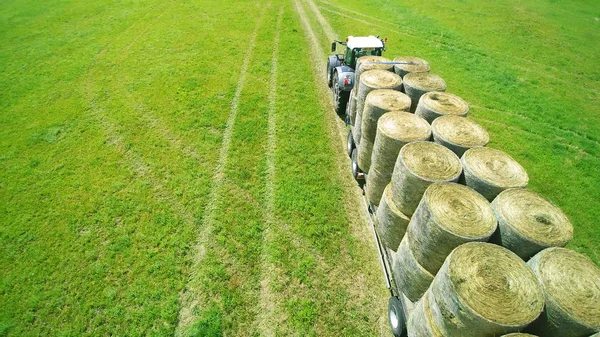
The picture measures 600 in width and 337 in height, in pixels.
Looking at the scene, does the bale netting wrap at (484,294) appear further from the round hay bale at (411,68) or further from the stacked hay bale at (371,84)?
the round hay bale at (411,68)

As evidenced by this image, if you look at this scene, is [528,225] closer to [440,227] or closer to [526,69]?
[440,227]

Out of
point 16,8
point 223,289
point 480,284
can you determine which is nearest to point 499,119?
point 480,284

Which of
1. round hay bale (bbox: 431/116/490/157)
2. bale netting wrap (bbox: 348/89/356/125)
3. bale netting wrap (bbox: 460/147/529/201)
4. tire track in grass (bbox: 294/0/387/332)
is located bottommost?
tire track in grass (bbox: 294/0/387/332)

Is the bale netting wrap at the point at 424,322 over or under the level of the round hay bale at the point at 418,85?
under

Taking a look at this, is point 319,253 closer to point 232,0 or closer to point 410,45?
point 410,45

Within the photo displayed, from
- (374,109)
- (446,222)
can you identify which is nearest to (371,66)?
(374,109)

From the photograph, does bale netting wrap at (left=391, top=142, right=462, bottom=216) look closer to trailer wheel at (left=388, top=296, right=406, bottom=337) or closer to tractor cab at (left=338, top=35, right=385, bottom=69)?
trailer wheel at (left=388, top=296, right=406, bottom=337)

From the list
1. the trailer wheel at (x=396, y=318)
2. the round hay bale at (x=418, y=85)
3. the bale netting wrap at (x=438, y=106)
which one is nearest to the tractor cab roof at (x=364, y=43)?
the round hay bale at (x=418, y=85)

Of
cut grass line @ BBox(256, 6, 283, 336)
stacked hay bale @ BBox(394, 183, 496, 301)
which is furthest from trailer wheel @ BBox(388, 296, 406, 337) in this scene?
cut grass line @ BBox(256, 6, 283, 336)
